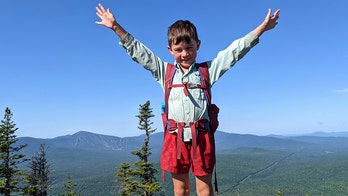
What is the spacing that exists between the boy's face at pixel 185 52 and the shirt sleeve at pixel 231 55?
0.98 feet

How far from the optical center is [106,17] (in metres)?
4.04

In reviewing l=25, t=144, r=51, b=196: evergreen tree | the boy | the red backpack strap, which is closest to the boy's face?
the boy

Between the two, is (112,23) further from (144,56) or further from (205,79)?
(205,79)

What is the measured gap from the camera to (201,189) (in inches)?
153

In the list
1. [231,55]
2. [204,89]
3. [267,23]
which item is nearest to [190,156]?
[204,89]

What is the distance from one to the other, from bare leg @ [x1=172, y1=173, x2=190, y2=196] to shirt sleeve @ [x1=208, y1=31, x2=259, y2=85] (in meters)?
1.23

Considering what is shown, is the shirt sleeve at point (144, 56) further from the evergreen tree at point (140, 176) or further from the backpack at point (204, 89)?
the evergreen tree at point (140, 176)

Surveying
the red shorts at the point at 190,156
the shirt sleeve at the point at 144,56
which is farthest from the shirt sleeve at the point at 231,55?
the red shorts at the point at 190,156

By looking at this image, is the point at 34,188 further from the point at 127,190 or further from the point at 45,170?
the point at 127,190

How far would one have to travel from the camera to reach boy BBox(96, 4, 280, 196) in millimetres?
3734

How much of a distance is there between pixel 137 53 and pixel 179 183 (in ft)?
5.59

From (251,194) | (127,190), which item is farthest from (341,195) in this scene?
(127,190)

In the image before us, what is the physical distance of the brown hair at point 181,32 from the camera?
3.76 metres

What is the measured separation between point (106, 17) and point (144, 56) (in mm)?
686
